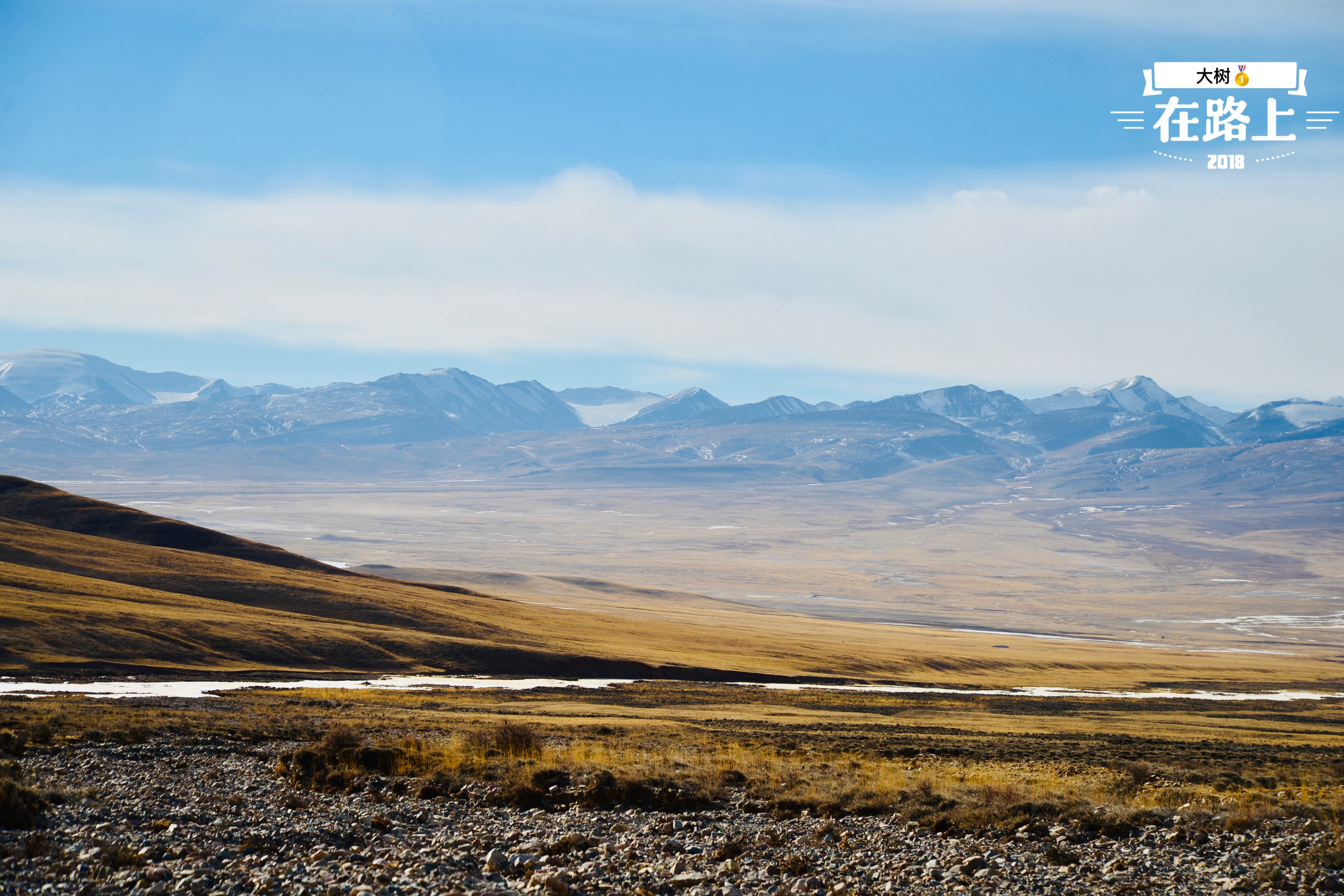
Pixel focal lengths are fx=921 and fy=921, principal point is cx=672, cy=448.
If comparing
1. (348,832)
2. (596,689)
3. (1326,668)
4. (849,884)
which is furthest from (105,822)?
(1326,668)

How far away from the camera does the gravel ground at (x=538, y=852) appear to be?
39.5 feet

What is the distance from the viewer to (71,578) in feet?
220

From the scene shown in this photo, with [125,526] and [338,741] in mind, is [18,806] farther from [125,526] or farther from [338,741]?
[125,526]

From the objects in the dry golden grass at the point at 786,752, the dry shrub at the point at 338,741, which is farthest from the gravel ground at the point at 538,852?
the dry shrub at the point at 338,741

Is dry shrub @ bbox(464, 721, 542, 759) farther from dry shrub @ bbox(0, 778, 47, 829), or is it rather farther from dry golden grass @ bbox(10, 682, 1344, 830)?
dry shrub @ bbox(0, 778, 47, 829)

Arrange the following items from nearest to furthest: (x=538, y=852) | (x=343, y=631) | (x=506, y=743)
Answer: (x=538, y=852)
(x=506, y=743)
(x=343, y=631)

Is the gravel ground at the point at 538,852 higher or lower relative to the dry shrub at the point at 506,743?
higher

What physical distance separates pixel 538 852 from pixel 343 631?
175ft

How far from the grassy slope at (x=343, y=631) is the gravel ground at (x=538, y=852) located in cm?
3813

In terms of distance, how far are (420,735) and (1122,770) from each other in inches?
715

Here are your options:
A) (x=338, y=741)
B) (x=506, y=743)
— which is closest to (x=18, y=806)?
(x=338, y=741)

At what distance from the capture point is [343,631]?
2467 inches

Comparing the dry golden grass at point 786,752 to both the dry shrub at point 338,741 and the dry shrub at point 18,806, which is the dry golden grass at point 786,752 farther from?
the dry shrub at point 18,806

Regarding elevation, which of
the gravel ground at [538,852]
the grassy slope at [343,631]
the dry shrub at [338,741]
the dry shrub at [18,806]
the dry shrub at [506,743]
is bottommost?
the grassy slope at [343,631]
